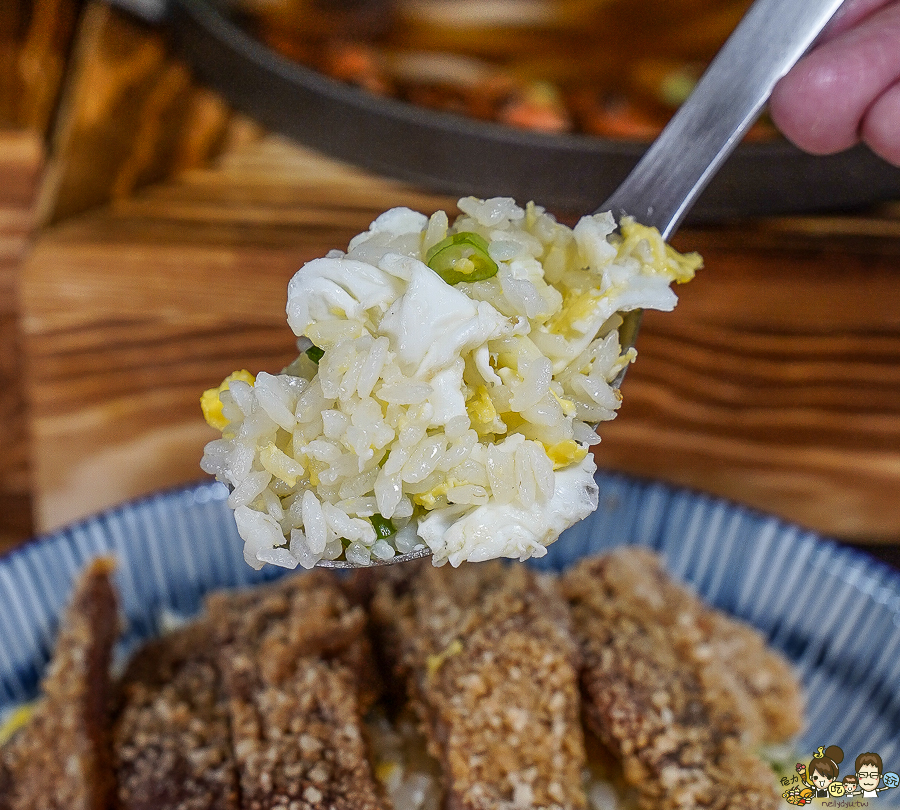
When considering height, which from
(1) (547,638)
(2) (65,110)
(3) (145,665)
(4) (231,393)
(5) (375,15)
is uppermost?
(5) (375,15)

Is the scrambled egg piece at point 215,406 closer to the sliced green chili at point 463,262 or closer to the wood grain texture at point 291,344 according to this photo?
the sliced green chili at point 463,262

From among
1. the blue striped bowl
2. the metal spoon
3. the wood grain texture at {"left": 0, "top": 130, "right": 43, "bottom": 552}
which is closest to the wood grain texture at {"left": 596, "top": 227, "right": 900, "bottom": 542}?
the blue striped bowl

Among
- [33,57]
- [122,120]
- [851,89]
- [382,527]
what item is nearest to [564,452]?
[382,527]

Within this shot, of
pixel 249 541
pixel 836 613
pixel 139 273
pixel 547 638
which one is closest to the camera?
pixel 249 541

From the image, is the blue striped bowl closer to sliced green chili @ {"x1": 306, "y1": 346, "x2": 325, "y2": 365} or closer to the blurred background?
the blurred background

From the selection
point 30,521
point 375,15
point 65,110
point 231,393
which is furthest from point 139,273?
point 375,15

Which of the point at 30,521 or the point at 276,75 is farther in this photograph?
the point at 30,521

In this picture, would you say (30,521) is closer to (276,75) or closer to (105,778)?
(105,778)
